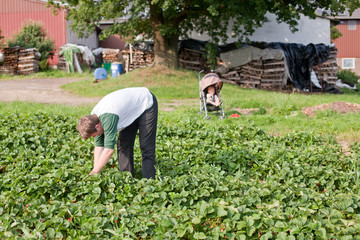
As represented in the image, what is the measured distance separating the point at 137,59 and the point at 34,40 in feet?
26.5

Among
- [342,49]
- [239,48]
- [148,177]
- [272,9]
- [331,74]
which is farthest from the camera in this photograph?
[342,49]

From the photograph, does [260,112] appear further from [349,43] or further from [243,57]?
[349,43]

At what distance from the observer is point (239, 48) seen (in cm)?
1944

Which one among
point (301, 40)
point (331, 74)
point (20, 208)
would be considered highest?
point (301, 40)

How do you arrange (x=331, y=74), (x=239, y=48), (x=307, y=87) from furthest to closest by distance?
(x=331, y=74) < (x=307, y=87) < (x=239, y=48)

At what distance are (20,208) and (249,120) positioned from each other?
20.1 feet

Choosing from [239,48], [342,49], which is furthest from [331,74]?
[342,49]

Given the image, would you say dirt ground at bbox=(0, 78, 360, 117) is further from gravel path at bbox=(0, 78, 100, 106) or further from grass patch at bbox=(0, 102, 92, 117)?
grass patch at bbox=(0, 102, 92, 117)

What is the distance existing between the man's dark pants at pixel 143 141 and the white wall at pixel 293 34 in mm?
18016

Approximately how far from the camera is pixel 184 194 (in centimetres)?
412

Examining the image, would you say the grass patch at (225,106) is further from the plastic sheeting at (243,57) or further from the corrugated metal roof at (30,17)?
the corrugated metal roof at (30,17)

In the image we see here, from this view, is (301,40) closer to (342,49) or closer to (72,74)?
(72,74)

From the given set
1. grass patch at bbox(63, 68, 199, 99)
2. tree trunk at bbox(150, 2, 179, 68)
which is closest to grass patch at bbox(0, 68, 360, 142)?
grass patch at bbox(63, 68, 199, 99)

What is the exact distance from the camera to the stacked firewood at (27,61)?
23859mm
